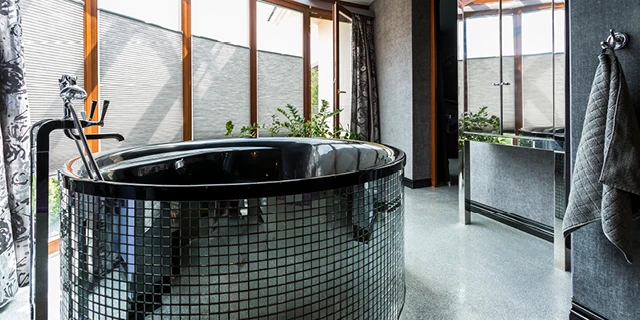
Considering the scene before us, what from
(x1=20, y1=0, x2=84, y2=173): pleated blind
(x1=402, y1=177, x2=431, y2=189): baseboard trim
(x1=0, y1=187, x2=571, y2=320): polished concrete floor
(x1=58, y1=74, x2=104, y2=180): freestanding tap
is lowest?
(x1=0, y1=187, x2=571, y2=320): polished concrete floor

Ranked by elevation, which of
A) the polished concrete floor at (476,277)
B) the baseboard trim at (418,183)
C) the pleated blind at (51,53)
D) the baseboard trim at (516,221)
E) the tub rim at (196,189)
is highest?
the pleated blind at (51,53)

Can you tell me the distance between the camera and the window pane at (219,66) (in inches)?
132

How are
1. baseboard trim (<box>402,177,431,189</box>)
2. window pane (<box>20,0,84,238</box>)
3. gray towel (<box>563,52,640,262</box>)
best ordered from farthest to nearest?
baseboard trim (<box>402,177,431,189</box>)
window pane (<box>20,0,84,238</box>)
gray towel (<box>563,52,640,262</box>)

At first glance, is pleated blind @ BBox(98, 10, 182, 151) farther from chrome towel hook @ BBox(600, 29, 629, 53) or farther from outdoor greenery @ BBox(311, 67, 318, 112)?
chrome towel hook @ BBox(600, 29, 629, 53)

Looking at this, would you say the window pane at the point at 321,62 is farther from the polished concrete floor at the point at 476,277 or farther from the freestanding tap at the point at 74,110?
the freestanding tap at the point at 74,110

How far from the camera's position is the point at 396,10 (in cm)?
405

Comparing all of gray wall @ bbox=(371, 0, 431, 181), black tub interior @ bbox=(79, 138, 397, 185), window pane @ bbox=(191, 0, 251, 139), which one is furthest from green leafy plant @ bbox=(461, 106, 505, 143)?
window pane @ bbox=(191, 0, 251, 139)

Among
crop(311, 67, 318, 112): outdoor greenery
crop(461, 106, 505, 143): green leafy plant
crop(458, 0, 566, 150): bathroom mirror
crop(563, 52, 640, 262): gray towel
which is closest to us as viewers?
crop(563, 52, 640, 262): gray towel

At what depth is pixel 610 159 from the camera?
1.07 m

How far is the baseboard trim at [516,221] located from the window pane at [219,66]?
243 centimetres

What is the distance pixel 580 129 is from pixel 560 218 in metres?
0.73

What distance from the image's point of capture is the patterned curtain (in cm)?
152

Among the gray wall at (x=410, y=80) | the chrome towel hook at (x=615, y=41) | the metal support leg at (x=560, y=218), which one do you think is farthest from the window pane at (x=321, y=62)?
the chrome towel hook at (x=615, y=41)

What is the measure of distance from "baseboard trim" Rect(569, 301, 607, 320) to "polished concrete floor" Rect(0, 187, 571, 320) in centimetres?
5
